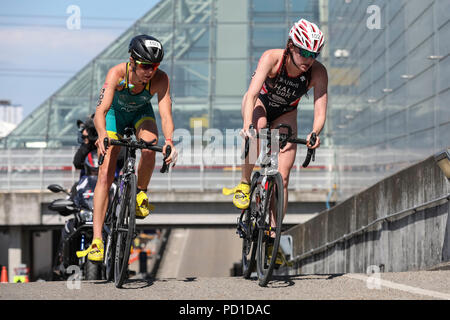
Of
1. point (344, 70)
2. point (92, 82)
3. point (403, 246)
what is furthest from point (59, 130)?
point (403, 246)

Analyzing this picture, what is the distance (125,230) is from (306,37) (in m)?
2.16

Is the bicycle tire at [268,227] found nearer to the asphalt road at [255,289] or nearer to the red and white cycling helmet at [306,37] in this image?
the asphalt road at [255,289]

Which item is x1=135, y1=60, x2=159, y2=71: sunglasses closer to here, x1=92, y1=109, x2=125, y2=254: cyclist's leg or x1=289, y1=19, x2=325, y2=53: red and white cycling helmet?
x1=92, y1=109, x2=125, y2=254: cyclist's leg

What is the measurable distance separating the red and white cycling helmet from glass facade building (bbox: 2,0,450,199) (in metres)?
3.62

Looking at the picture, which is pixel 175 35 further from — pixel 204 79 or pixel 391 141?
pixel 391 141

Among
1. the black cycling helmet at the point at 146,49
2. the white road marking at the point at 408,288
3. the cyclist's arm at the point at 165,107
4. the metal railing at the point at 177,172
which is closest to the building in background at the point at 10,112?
the metal railing at the point at 177,172

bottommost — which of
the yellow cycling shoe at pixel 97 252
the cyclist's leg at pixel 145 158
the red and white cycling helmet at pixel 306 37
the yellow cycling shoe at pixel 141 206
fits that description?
the yellow cycling shoe at pixel 97 252

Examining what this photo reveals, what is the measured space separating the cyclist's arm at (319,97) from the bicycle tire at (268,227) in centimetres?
62

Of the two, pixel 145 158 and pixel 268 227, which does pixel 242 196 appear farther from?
pixel 145 158

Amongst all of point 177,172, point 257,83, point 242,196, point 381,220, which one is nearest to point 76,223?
point 242,196

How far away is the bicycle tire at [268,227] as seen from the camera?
23.2 feet

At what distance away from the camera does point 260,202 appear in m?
7.76

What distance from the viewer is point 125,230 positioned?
24.0 feet

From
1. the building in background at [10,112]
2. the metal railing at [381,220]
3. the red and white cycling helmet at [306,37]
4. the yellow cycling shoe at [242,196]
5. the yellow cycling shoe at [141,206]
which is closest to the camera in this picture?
the red and white cycling helmet at [306,37]
